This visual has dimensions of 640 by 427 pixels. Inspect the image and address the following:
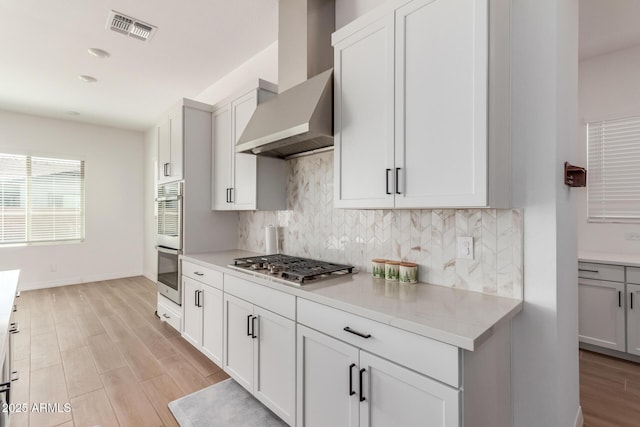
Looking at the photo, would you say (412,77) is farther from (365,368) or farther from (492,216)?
(365,368)

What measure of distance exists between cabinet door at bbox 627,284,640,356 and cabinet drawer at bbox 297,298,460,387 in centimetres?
270

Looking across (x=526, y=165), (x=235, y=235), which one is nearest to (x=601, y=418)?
(x=526, y=165)

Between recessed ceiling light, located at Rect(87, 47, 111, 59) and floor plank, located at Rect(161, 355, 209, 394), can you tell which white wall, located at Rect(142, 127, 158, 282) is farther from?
floor plank, located at Rect(161, 355, 209, 394)

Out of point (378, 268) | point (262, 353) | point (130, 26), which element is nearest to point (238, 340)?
point (262, 353)

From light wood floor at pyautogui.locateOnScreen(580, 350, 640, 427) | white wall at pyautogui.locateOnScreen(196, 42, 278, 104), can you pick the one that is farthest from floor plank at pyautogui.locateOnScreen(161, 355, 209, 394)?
light wood floor at pyautogui.locateOnScreen(580, 350, 640, 427)

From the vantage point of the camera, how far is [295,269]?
6.79 feet

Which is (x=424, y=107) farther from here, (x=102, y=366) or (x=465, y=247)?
(x=102, y=366)

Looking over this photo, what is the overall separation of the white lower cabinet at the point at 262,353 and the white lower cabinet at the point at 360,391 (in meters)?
0.11

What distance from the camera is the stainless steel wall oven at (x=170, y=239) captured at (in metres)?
3.20

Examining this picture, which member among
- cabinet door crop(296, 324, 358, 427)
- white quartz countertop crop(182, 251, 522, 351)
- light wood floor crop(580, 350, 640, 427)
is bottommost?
light wood floor crop(580, 350, 640, 427)

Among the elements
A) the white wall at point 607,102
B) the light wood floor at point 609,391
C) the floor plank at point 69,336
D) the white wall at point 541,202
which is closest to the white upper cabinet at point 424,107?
the white wall at point 541,202

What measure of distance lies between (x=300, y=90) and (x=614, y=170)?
3362mm

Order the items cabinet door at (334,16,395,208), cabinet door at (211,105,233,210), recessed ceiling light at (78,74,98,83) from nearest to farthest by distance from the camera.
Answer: cabinet door at (334,16,395,208), cabinet door at (211,105,233,210), recessed ceiling light at (78,74,98,83)

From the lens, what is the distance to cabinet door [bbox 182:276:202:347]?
2.83 m
